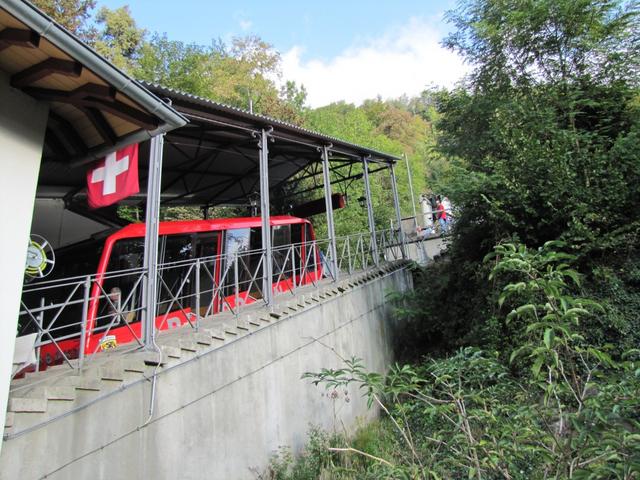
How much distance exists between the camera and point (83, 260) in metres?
5.61

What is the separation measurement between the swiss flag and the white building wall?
0.71 meters

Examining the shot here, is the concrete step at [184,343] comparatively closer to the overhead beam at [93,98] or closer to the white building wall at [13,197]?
the white building wall at [13,197]

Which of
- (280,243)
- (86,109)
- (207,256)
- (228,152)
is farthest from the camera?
(228,152)

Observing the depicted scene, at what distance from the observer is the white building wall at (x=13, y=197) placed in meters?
2.37

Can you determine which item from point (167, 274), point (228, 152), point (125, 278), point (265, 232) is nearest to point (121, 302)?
point (125, 278)

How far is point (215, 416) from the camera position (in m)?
4.57

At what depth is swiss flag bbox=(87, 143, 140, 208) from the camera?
3.33 metres

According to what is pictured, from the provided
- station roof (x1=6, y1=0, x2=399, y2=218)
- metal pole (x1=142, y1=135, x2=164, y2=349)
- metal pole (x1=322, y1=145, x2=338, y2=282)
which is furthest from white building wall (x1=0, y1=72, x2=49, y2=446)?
metal pole (x1=322, y1=145, x2=338, y2=282)

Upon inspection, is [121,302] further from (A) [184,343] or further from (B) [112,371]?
(B) [112,371]

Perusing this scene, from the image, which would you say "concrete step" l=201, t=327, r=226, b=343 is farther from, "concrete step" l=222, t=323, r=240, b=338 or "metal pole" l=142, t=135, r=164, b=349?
"metal pole" l=142, t=135, r=164, b=349

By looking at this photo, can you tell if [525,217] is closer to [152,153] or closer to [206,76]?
[152,153]

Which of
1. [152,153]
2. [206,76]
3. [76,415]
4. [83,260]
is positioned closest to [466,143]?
[152,153]

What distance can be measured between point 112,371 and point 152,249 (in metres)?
1.40

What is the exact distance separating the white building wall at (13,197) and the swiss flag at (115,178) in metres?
0.71
